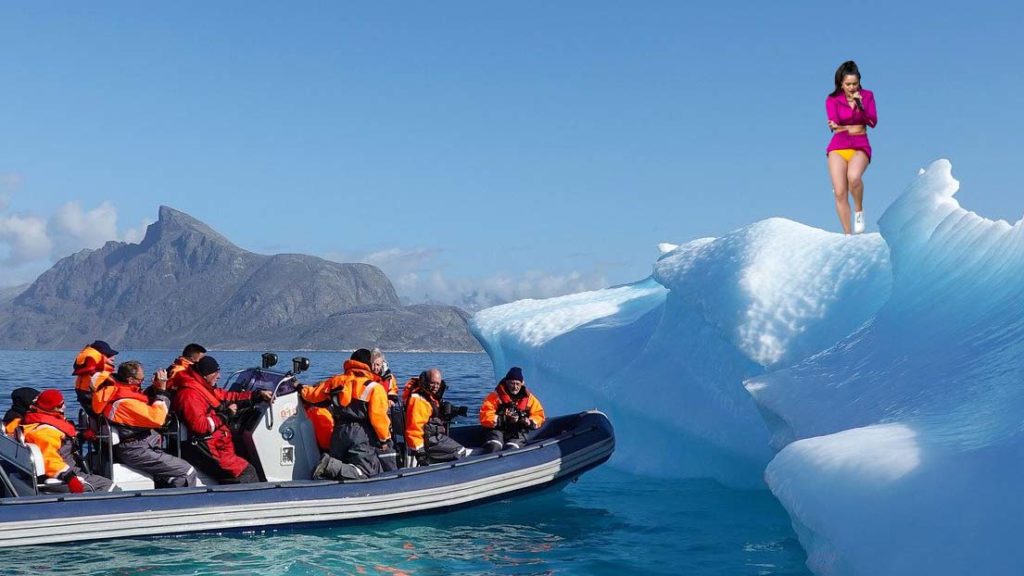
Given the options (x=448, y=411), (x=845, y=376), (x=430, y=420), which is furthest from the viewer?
(x=430, y=420)

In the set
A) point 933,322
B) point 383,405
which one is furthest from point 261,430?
point 933,322

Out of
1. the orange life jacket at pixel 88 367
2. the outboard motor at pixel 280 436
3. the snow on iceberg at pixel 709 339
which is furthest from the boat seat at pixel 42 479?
the snow on iceberg at pixel 709 339

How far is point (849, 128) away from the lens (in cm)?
888

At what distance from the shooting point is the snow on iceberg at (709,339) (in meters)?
9.17

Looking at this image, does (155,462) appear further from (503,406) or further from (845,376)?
(845,376)

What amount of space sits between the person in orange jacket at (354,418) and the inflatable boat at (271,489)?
16 cm

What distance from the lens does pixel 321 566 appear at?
24.5 feet

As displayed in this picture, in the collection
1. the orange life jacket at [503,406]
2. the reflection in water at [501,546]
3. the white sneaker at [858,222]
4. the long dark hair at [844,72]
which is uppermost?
the long dark hair at [844,72]

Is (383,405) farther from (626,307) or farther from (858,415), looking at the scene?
(626,307)

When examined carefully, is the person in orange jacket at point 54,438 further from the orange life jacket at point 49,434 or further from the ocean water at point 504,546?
the ocean water at point 504,546

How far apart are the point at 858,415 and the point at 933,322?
38.4 inches

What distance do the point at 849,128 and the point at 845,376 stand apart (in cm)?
275

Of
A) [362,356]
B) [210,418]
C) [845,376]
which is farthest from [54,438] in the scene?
[845,376]

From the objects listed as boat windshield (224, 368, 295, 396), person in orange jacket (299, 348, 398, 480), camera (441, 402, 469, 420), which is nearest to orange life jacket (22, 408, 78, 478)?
boat windshield (224, 368, 295, 396)
